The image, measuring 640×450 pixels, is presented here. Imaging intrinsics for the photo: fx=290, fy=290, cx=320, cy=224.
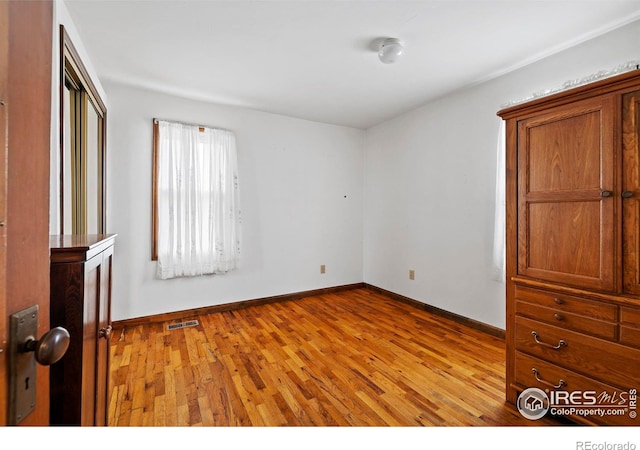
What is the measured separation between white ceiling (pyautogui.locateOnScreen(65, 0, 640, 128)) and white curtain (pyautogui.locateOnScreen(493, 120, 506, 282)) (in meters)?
0.67

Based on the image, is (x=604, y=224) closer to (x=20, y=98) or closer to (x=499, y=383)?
(x=499, y=383)

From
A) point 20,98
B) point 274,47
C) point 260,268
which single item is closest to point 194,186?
Result: point 260,268

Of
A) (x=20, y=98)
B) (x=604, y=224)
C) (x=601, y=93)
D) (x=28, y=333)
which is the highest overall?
(x=601, y=93)

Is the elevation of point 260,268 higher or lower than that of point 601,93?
lower

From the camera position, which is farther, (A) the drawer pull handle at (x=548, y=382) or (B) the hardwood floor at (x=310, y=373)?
(B) the hardwood floor at (x=310, y=373)

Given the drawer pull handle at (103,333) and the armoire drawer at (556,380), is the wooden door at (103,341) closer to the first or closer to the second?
the drawer pull handle at (103,333)

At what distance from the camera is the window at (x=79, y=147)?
183 centimetres

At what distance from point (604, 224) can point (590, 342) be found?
23.6 inches

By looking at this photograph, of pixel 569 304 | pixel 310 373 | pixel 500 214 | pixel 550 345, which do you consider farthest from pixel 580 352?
pixel 310 373

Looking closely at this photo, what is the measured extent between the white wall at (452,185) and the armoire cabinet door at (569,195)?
1084mm

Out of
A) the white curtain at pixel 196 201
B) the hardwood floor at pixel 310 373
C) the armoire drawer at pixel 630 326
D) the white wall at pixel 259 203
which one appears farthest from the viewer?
the white curtain at pixel 196 201

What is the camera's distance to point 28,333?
473 mm

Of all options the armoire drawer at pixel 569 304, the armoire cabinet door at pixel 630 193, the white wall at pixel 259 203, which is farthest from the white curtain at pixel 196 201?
the armoire cabinet door at pixel 630 193

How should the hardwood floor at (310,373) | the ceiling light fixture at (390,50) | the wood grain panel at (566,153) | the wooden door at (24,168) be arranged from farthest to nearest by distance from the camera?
1. the ceiling light fixture at (390,50)
2. the hardwood floor at (310,373)
3. the wood grain panel at (566,153)
4. the wooden door at (24,168)
